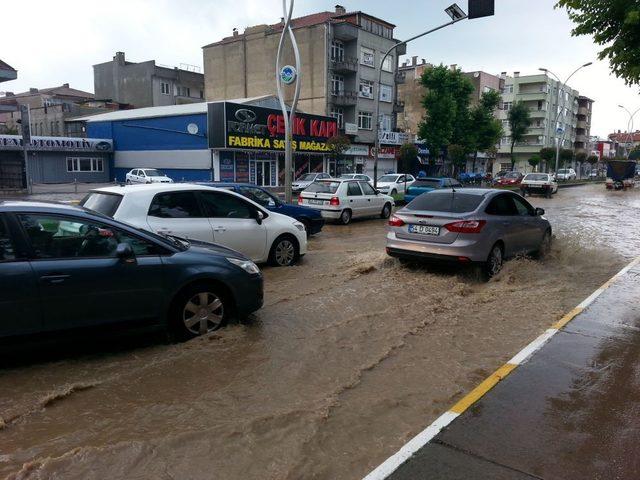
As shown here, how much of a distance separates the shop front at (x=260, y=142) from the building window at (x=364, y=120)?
225 inches

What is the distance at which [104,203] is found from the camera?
7.39 meters

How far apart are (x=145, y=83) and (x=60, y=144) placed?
24.0m

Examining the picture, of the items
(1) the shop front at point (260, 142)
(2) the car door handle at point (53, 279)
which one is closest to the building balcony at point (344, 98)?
(1) the shop front at point (260, 142)

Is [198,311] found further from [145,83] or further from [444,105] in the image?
[145,83]

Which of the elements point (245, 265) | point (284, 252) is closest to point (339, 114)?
point (284, 252)

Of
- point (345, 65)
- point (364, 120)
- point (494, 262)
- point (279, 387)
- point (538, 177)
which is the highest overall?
point (345, 65)

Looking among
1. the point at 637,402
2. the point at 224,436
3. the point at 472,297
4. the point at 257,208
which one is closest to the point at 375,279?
the point at 472,297

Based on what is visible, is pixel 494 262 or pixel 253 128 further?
pixel 253 128

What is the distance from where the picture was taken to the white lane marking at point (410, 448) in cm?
310

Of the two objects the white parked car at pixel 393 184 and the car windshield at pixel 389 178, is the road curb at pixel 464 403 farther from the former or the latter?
the car windshield at pixel 389 178

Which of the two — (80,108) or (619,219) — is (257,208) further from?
(80,108)

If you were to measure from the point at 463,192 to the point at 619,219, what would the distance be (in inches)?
573

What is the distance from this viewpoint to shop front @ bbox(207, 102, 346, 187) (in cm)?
3447

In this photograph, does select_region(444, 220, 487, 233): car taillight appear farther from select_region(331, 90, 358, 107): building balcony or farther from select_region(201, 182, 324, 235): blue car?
select_region(331, 90, 358, 107): building balcony
